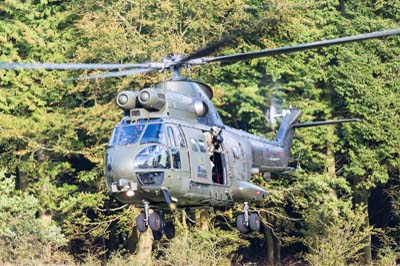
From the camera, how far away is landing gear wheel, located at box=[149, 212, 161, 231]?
18594 mm

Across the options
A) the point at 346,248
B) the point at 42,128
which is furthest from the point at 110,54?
the point at 346,248

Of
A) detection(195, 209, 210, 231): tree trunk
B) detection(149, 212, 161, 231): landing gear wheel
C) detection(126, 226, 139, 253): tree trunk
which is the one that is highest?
detection(149, 212, 161, 231): landing gear wheel

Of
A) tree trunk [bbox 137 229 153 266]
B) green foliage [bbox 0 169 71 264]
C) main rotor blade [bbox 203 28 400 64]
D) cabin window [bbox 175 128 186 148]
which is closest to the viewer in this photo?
main rotor blade [bbox 203 28 400 64]

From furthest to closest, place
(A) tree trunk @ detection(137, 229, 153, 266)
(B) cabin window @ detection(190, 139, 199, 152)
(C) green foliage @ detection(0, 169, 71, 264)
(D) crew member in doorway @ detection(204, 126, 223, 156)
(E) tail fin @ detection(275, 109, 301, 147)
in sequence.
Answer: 1. (A) tree trunk @ detection(137, 229, 153, 266)
2. (C) green foliage @ detection(0, 169, 71, 264)
3. (E) tail fin @ detection(275, 109, 301, 147)
4. (D) crew member in doorway @ detection(204, 126, 223, 156)
5. (B) cabin window @ detection(190, 139, 199, 152)

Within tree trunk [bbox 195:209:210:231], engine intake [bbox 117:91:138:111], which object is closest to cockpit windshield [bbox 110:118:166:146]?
engine intake [bbox 117:91:138:111]

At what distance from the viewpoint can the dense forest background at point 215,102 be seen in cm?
2998

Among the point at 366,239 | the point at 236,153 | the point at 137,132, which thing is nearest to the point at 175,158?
the point at 137,132

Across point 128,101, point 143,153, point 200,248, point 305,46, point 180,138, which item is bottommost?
point 200,248

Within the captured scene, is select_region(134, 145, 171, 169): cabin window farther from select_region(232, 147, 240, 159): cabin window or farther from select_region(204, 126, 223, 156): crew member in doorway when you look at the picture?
select_region(232, 147, 240, 159): cabin window

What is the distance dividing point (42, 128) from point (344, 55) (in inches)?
424

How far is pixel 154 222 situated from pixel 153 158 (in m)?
1.51

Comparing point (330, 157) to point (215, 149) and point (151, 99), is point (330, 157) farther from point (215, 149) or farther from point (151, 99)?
point (151, 99)

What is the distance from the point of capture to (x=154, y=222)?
18.6m

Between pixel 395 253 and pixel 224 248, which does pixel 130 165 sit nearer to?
pixel 224 248
